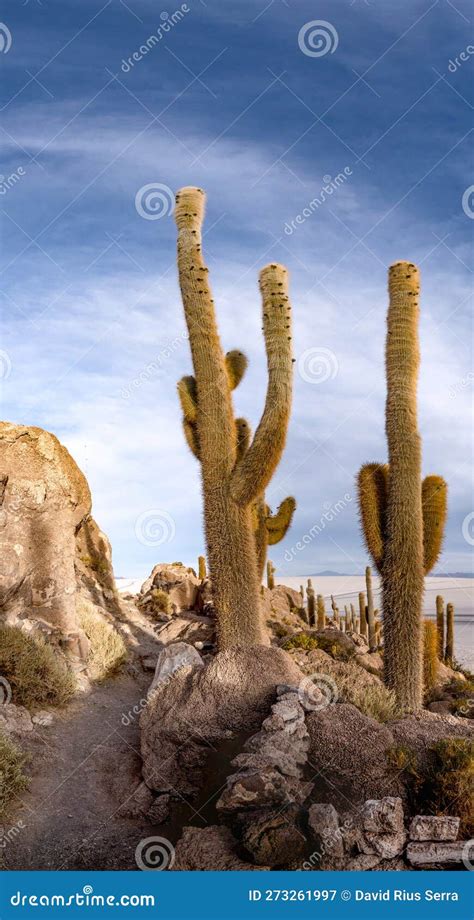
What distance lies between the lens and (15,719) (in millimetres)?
9734

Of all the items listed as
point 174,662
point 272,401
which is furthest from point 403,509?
point 174,662

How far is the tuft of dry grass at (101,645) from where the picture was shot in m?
12.8

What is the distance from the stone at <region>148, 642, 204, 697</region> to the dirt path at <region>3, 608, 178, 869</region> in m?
1.05

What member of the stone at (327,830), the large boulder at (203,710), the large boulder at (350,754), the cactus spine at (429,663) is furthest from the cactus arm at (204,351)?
the stone at (327,830)

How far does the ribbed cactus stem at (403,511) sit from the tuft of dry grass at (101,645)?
4788mm

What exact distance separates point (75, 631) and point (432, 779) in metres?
7.59

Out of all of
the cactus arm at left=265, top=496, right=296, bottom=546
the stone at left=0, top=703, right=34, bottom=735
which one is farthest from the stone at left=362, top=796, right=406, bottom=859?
the cactus arm at left=265, top=496, right=296, bottom=546

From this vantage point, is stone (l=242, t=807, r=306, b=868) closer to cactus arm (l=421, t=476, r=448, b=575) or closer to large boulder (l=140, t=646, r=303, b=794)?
large boulder (l=140, t=646, r=303, b=794)

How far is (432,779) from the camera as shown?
7.08m

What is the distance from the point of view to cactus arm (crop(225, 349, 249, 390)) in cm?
1330

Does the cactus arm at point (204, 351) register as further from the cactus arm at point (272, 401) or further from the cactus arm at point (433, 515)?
the cactus arm at point (433, 515)

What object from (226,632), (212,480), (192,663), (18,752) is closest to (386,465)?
(212,480)

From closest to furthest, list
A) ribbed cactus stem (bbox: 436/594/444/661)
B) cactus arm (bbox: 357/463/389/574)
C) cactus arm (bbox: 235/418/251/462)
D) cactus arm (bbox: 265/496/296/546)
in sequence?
1. cactus arm (bbox: 357/463/389/574)
2. cactus arm (bbox: 235/418/251/462)
3. cactus arm (bbox: 265/496/296/546)
4. ribbed cactus stem (bbox: 436/594/444/661)

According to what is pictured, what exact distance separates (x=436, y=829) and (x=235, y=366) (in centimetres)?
873
